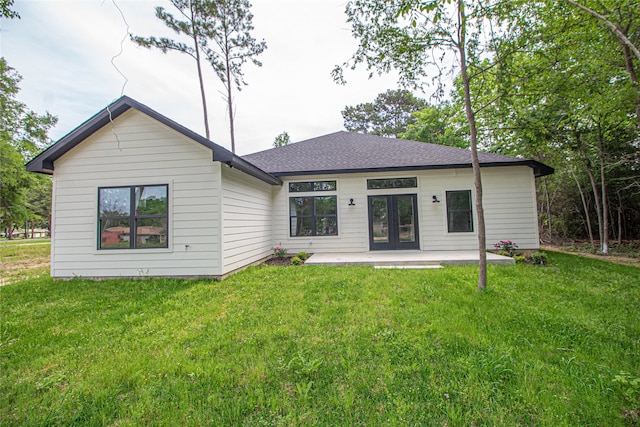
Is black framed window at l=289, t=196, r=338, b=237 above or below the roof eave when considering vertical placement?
below

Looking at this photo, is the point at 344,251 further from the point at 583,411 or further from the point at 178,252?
the point at 583,411

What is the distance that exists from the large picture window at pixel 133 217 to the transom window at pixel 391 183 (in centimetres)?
587

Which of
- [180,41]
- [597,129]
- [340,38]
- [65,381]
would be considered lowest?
[65,381]

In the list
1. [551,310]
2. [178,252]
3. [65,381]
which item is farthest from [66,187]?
[551,310]

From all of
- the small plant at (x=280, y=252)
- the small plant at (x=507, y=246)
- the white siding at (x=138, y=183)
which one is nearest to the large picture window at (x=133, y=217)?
the white siding at (x=138, y=183)

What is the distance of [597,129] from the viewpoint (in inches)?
336

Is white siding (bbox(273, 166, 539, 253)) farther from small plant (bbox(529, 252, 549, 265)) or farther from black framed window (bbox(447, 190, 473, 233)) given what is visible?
small plant (bbox(529, 252, 549, 265))

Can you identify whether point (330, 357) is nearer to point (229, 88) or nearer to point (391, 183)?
point (391, 183)

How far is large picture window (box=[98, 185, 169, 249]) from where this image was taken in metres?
5.57

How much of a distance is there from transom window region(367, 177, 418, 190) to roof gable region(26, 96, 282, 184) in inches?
176

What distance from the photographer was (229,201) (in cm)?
579

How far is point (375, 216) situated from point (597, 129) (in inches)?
306

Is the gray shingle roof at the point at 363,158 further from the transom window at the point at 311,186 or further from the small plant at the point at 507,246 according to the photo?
the small plant at the point at 507,246

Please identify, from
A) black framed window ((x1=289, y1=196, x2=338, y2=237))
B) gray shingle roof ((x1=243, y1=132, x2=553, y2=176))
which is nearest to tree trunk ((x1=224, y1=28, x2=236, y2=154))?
gray shingle roof ((x1=243, y1=132, x2=553, y2=176))
